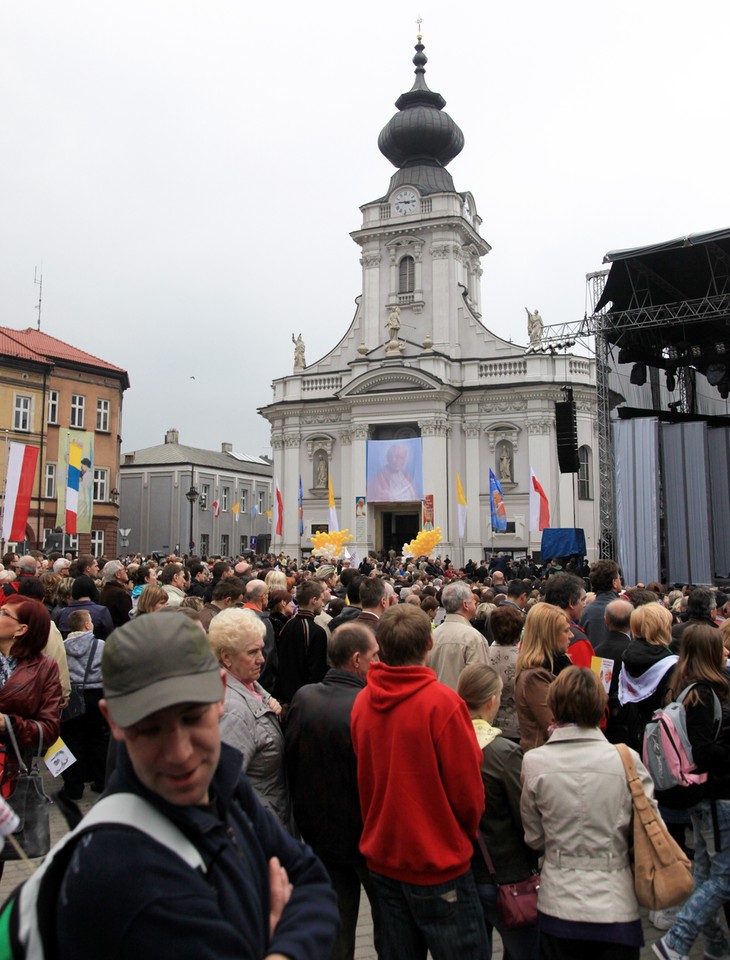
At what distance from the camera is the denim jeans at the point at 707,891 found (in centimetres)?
456

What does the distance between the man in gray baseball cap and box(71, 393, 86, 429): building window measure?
4271 cm

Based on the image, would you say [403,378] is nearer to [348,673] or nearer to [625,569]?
[625,569]

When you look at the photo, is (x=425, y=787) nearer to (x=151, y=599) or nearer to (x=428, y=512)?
(x=151, y=599)

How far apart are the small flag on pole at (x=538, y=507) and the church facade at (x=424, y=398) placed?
3.13 meters

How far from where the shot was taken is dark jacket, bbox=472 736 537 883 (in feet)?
12.4

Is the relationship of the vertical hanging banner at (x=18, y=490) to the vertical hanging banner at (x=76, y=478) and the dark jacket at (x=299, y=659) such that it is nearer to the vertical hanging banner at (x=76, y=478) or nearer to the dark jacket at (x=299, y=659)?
the vertical hanging banner at (x=76, y=478)

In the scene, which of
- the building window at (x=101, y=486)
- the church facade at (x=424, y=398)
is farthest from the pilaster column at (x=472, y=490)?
the building window at (x=101, y=486)

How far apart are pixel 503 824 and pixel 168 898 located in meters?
2.55

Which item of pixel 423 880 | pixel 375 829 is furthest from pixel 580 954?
pixel 375 829

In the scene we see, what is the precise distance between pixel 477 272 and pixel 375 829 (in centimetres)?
4522

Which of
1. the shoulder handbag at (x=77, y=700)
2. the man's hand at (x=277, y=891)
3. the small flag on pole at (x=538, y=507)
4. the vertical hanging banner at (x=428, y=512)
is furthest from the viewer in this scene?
the vertical hanging banner at (x=428, y=512)

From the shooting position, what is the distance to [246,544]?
63.5 m

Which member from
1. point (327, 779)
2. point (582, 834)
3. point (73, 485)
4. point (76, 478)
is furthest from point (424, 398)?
point (582, 834)

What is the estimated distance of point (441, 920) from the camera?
11.4 feet
